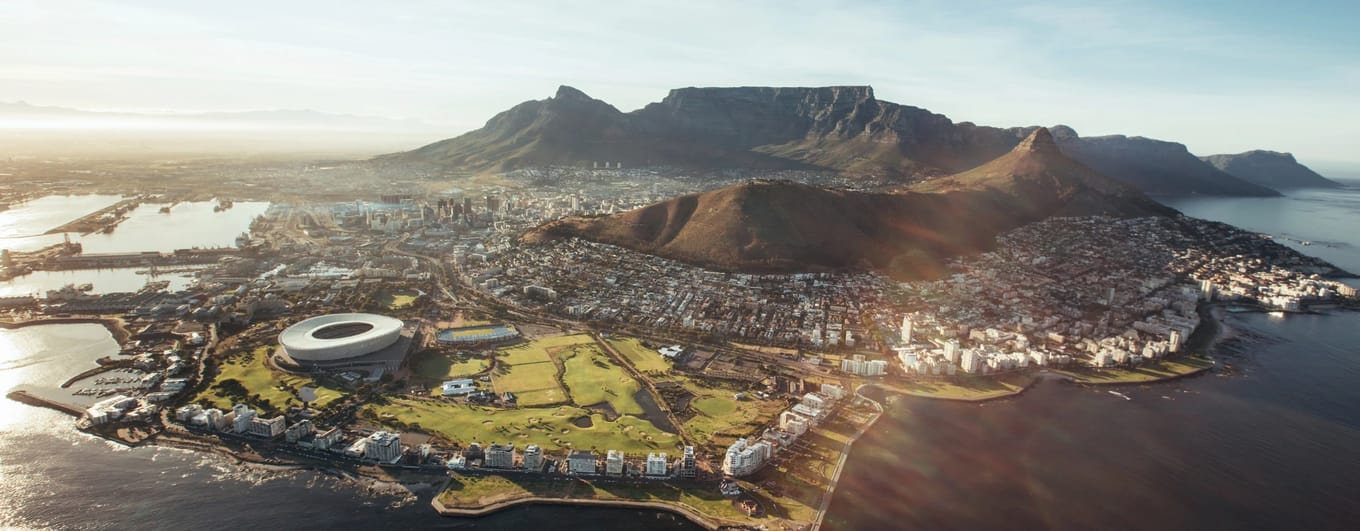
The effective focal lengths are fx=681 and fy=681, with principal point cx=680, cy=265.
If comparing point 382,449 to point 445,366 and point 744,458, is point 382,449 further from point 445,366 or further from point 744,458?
point 744,458

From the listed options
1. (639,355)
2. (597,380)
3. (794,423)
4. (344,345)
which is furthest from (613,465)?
(344,345)

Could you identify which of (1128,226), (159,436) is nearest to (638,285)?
(159,436)

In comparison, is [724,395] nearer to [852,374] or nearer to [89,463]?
[852,374]

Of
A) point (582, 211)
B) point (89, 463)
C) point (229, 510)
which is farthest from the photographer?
point (582, 211)

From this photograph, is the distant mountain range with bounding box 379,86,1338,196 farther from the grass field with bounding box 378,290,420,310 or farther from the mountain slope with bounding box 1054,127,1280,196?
the grass field with bounding box 378,290,420,310

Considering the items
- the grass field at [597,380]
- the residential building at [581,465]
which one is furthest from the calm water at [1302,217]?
the residential building at [581,465]
